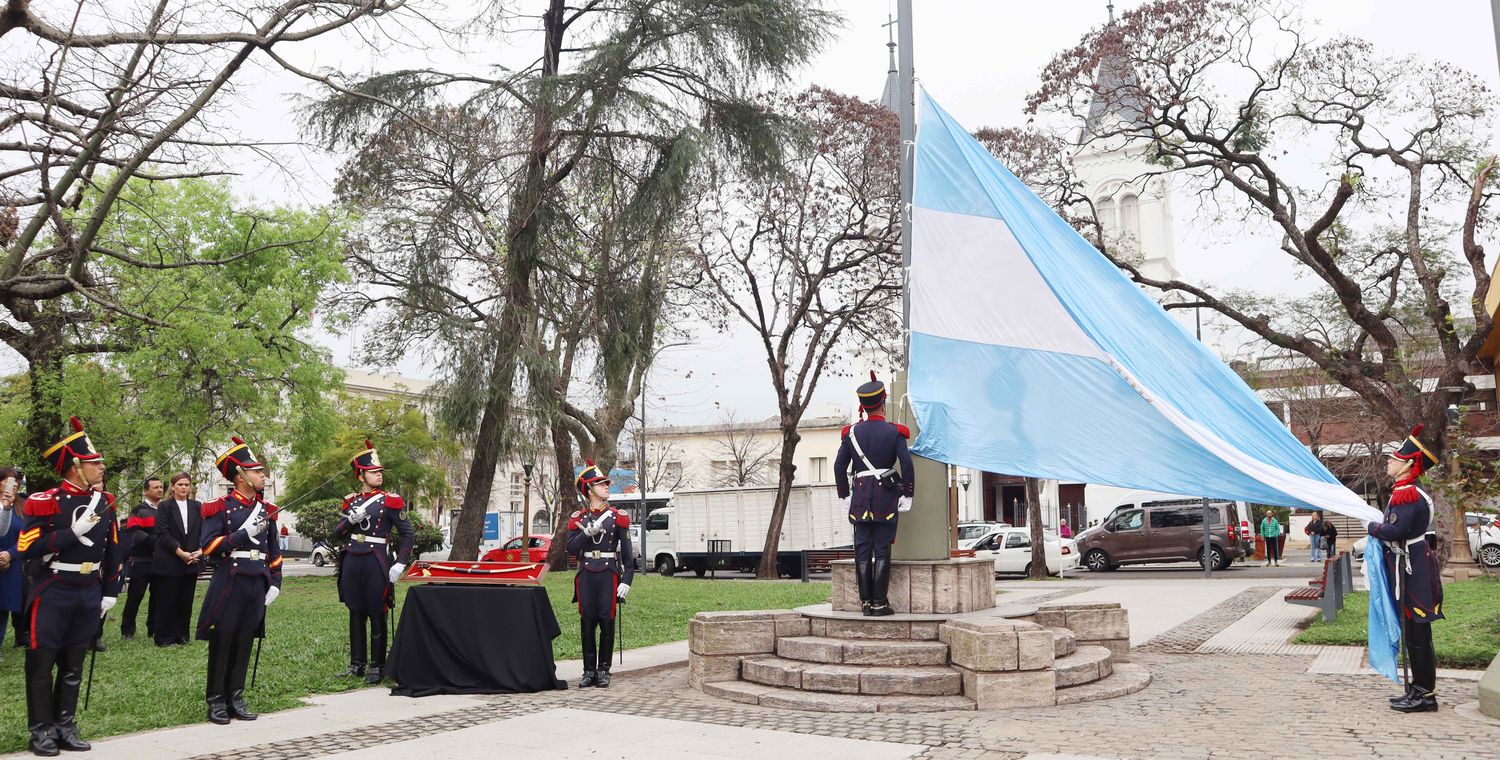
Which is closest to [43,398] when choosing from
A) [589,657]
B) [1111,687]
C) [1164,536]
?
[589,657]

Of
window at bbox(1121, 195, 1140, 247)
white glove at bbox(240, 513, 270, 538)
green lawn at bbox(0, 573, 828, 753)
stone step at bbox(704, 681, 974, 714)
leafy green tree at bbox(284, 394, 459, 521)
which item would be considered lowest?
stone step at bbox(704, 681, 974, 714)

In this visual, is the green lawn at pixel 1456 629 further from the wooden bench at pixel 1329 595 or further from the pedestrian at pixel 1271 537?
the pedestrian at pixel 1271 537

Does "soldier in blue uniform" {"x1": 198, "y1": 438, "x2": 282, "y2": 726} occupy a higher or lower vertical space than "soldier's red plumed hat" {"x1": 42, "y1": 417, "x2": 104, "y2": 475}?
lower

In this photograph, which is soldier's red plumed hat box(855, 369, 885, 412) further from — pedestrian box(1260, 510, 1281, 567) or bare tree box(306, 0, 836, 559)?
pedestrian box(1260, 510, 1281, 567)

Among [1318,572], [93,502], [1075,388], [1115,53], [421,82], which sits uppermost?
[1115,53]

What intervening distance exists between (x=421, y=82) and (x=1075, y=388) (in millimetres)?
12108

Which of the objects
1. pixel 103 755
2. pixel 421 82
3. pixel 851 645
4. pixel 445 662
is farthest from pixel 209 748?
pixel 421 82

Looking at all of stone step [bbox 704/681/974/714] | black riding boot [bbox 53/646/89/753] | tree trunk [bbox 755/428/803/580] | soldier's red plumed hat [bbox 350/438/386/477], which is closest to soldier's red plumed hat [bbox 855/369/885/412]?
stone step [bbox 704/681/974/714]

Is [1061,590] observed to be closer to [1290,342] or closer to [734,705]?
[1290,342]

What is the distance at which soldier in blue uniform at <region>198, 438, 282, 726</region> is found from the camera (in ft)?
25.8

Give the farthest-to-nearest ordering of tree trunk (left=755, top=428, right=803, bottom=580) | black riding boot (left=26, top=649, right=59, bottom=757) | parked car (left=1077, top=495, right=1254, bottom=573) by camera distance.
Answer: parked car (left=1077, top=495, right=1254, bottom=573), tree trunk (left=755, top=428, right=803, bottom=580), black riding boot (left=26, top=649, right=59, bottom=757)

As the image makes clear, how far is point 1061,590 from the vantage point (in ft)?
69.7

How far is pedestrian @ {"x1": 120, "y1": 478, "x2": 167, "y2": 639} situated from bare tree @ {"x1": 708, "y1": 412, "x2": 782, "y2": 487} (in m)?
47.1

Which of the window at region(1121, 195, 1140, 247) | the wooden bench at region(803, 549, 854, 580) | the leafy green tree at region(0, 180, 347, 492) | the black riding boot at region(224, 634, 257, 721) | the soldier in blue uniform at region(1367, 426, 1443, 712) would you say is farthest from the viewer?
the window at region(1121, 195, 1140, 247)
